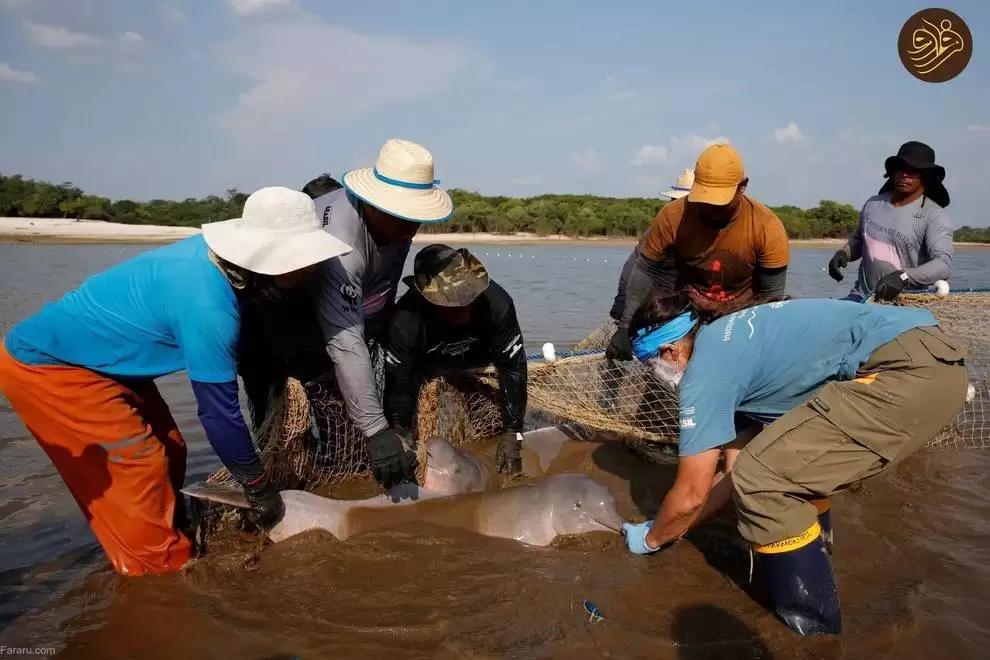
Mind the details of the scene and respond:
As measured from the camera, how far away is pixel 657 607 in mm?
2877

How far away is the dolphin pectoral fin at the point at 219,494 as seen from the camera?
313 cm

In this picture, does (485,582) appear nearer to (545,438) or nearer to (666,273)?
(545,438)

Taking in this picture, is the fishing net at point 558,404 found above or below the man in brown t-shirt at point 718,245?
below

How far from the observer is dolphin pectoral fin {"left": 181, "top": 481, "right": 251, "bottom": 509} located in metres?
3.13

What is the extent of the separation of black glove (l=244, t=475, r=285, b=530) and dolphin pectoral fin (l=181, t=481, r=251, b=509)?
0.19 ft

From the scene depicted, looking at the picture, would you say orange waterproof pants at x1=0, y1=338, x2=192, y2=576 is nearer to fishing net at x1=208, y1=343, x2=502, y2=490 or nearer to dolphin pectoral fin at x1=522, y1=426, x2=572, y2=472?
fishing net at x1=208, y1=343, x2=502, y2=490

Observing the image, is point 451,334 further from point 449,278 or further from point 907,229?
point 907,229

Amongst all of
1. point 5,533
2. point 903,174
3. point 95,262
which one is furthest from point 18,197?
point 903,174

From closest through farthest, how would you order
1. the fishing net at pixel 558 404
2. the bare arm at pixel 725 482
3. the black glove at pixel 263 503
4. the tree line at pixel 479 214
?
the black glove at pixel 263 503 → the bare arm at pixel 725 482 → the fishing net at pixel 558 404 → the tree line at pixel 479 214

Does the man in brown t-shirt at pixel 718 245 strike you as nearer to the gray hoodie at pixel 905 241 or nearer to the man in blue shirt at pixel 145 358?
the gray hoodie at pixel 905 241

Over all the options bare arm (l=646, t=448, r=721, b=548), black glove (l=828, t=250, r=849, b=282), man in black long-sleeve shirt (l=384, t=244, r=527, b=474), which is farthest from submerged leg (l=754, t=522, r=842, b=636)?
black glove (l=828, t=250, r=849, b=282)

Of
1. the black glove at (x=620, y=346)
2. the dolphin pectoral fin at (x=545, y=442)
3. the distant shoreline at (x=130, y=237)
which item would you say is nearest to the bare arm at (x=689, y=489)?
the black glove at (x=620, y=346)

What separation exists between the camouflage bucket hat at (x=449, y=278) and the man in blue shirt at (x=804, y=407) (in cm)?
130

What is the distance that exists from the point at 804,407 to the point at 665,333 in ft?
1.94
